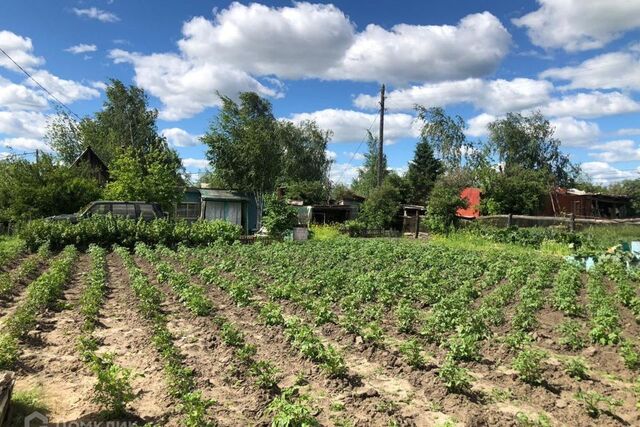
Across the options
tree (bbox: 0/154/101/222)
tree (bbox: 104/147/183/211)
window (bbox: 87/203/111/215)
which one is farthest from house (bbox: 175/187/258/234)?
window (bbox: 87/203/111/215)

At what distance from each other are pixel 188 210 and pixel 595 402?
29.0 m

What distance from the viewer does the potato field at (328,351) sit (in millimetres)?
4410

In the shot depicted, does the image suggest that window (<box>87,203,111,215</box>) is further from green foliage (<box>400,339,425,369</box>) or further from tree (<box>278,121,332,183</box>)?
tree (<box>278,121,332,183</box>)

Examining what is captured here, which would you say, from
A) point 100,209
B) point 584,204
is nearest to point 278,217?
point 100,209

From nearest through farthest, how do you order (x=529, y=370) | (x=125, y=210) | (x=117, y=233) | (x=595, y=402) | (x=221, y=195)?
(x=595, y=402) → (x=529, y=370) → (x=117, y=233) → (x=125, y=210) → (x=221, y=195)

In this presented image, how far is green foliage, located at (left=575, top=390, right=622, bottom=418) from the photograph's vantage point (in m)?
4.34

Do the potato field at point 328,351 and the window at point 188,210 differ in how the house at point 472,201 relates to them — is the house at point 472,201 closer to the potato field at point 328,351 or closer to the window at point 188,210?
the window at point 188,210

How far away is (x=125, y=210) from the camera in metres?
20.1

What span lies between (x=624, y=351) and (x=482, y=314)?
6.07 ft

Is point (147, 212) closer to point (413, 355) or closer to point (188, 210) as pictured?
point (188, 210)

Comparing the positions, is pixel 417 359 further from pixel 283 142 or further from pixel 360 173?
pixel 360 173

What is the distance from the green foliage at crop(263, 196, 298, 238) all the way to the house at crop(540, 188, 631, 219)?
2123 centimetres

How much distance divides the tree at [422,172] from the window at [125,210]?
2379 cm

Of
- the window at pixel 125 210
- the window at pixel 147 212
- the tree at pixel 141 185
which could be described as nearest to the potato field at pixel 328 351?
the window at pixel 125 210
